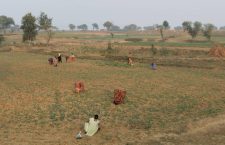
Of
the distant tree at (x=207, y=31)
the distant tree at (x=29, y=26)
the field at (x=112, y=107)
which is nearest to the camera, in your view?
the field at (x=112, y=107)

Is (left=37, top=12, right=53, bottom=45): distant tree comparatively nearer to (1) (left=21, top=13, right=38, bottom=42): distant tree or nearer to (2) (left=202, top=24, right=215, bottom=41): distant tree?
(1) (left=21, top=13, right=38, bottom=42): distant tree

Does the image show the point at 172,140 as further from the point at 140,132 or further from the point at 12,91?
the point at 12,91

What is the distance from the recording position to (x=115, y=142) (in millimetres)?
16859

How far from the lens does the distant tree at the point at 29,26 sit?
251 feet

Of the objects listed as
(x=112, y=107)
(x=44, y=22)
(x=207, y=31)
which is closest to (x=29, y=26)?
(x=44, y=22)

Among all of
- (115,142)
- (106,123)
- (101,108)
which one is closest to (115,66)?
(101,108)

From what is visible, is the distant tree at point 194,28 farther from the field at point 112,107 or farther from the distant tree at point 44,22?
the field at point 112,107

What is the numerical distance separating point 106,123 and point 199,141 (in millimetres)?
5086

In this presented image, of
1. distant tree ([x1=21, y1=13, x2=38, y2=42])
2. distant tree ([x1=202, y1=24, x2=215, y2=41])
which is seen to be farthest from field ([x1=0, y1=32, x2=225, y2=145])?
distant tree ([x1=202, y1=24, x2=215, y2=41])

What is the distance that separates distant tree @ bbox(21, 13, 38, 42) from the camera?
251 ft

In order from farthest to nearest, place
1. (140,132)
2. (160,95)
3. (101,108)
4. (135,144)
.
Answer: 1. (160,95)
2. (101,108)
3. (140,132)
4. (135,144)

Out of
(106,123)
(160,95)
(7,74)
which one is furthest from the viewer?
(7,74)

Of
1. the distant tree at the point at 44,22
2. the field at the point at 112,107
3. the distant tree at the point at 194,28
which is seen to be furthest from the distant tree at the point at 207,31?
the field at the point at 112,107

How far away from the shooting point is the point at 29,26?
7650cm
